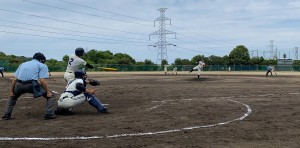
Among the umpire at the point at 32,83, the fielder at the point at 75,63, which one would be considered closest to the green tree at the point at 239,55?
the fielder at the point at 75,63

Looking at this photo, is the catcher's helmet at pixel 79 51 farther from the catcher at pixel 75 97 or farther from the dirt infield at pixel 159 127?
the dirt infield at pixel 159 127

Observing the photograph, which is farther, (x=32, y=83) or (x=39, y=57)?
(x=39, y=57)

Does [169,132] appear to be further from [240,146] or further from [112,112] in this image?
[112,112]

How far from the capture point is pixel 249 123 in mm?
8938

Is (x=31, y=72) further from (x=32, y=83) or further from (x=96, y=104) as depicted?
(x=96, y=104)

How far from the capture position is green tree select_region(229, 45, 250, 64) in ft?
372

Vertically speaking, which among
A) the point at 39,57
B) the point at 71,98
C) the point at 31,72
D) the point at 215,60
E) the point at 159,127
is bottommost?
the point at 159,127

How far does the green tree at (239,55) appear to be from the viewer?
113 m

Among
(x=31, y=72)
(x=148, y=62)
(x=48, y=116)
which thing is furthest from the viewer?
(x=148, y=62)

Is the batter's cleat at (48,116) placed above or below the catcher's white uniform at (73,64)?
below

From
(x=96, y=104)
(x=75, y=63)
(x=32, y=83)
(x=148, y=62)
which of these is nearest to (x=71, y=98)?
(x=96, y=104)

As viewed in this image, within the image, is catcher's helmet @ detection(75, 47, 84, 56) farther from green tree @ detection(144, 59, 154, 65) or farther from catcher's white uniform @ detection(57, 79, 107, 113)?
green tree @ detection(144, 59, 154, 65)

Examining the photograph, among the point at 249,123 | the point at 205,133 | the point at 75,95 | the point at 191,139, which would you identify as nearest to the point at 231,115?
the point at 249,123

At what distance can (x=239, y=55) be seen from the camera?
114m
